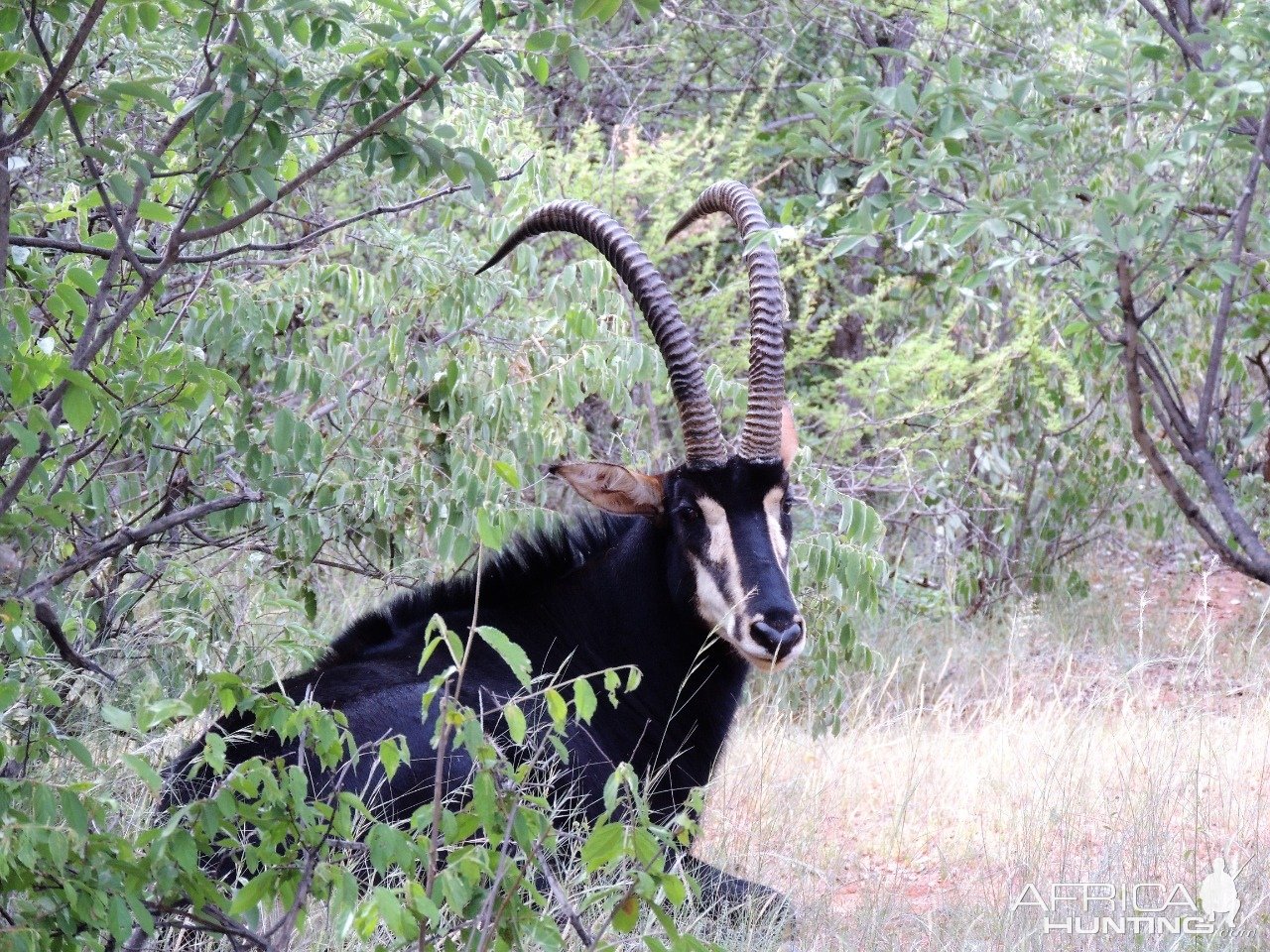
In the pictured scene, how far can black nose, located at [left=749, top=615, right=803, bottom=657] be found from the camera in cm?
428

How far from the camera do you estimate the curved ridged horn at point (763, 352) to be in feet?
15.7

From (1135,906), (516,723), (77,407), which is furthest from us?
(1135,906)

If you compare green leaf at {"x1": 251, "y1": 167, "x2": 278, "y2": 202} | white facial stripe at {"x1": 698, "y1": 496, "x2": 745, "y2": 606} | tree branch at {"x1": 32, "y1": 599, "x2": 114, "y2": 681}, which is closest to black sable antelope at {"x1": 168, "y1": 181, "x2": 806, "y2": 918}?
white facial stripe at {"x1": 698, "y1": 496, "x2": 745, "y2": 606}

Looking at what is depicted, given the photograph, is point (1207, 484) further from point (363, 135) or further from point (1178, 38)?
point (363, 135)

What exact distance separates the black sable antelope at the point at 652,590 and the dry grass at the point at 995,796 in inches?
22.0

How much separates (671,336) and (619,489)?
556mm

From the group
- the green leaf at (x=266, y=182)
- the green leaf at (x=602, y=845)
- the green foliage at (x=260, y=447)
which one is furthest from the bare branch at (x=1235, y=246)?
the green leaf at (x=602, y=845)

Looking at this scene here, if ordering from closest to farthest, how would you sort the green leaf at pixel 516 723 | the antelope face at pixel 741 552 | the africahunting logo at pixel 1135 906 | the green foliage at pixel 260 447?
the green leaf at pixel 516 723 → the green foliage at pixel 260 447 → the africahunting logo at pixel 1135 906 → the antelope face at pixel 741 552

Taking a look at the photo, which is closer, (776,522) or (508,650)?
(508,650)

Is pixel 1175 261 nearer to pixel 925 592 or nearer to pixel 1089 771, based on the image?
pixel 1089 771

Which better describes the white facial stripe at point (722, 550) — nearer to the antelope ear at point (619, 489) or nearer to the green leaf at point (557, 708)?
the antelope ear at point (619, 489)

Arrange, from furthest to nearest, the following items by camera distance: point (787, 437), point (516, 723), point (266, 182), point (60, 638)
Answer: point (787, 437), point (60, 638), point (266, 182), point (516, 723)

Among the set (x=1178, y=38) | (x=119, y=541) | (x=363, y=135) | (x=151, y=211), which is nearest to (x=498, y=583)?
(x=119, y=541)

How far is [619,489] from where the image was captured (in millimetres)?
4852
